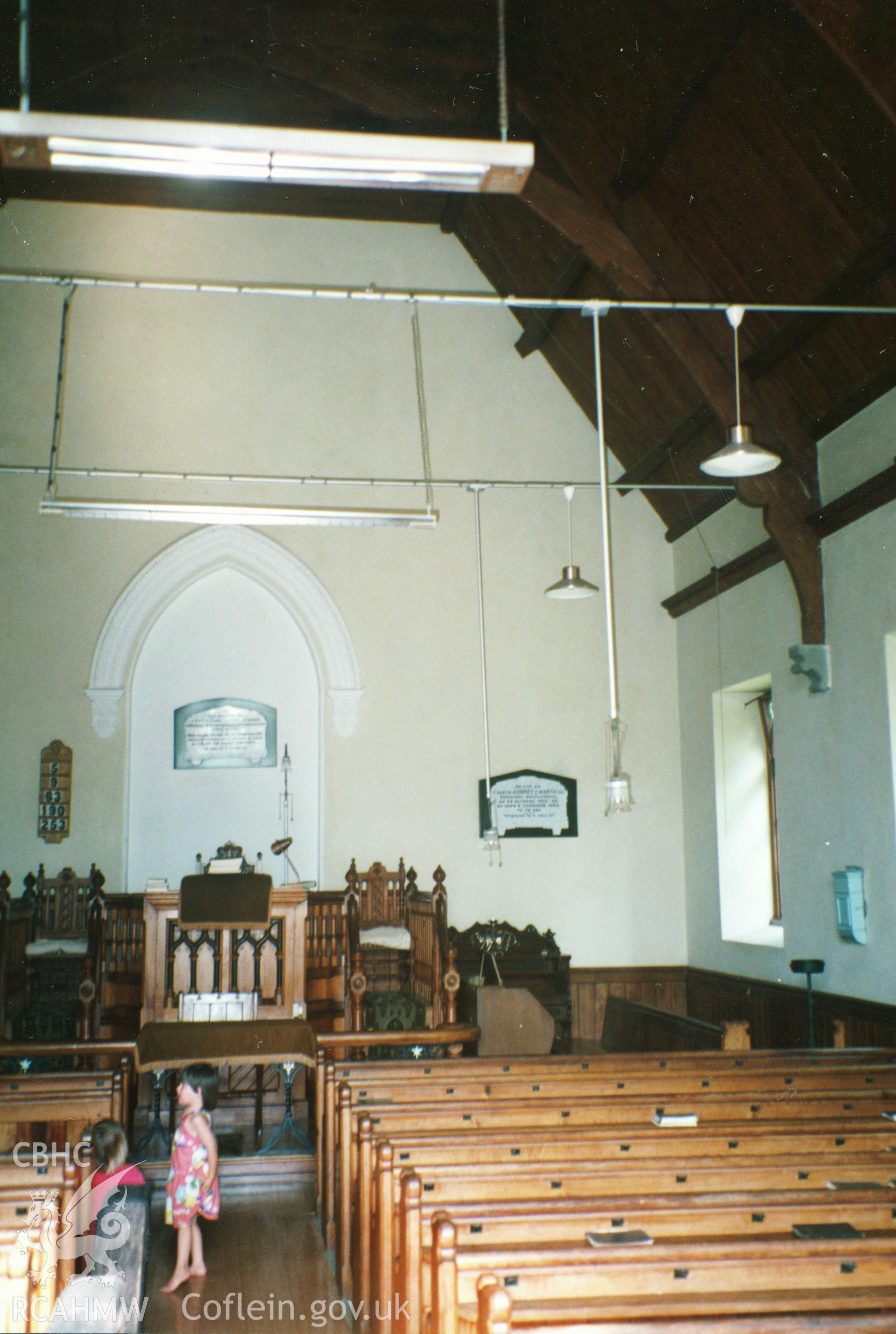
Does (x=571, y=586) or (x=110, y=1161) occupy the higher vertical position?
(x=571, y=586)

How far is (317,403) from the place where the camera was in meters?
10.0

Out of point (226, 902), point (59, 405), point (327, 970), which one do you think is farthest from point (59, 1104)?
point (59, 405)

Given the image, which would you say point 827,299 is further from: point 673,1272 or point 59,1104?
point 59,1104

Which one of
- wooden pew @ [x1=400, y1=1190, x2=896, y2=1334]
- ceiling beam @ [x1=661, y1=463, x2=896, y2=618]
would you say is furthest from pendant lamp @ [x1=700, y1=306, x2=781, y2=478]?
wooden pew @ [x1=400, y1=1190, x2=896, y2=1334]

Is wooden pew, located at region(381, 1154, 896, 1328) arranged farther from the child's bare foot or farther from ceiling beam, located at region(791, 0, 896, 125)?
ceiling beam, located at region(791, 0, 896, 125)

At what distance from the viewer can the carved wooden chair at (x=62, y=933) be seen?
22.6 ft

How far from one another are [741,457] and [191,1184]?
4.01 metres

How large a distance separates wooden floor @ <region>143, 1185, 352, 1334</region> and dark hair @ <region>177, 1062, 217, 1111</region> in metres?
0.62

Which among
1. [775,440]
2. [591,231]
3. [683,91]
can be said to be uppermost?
[683,91]

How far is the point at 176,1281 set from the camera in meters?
4.79

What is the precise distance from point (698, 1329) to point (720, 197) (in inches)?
247

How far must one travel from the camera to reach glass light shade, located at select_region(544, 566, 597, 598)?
24.8 ft

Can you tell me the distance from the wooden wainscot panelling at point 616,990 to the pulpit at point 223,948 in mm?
3377

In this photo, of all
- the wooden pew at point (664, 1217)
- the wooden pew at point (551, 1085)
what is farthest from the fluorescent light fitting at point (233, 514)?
the wooden pew at point (664, 1217)
